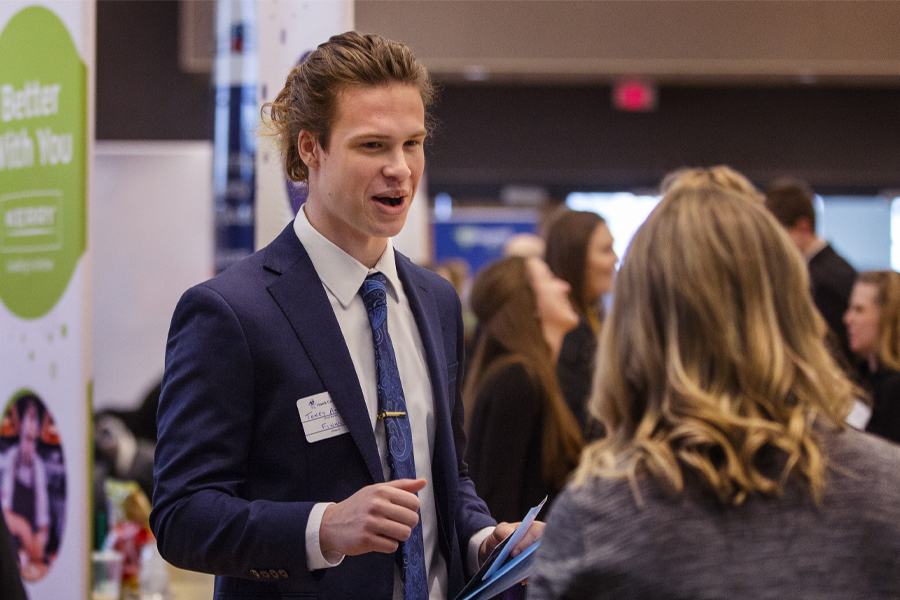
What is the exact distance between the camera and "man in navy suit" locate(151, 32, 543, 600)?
134cm

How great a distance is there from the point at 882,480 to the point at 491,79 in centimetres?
751

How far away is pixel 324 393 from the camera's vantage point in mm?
1451

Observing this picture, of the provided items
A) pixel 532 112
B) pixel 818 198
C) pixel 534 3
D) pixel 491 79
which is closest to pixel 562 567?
pixel 534 3

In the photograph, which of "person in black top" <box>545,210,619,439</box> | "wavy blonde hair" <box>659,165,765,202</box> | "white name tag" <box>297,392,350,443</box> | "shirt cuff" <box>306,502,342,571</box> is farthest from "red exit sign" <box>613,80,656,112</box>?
"shirt cuff" <box>306,502,342,571</box>

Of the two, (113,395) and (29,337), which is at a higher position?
(29,337)

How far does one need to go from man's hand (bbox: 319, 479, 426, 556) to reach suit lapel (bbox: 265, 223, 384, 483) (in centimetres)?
15

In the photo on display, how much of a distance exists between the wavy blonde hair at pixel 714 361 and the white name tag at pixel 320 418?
1.60 feet

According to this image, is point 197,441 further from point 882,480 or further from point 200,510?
point 882,480

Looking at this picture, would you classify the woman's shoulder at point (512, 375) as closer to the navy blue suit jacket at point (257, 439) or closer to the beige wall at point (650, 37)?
the beige wall at point (650, 37)

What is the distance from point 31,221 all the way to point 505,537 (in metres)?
1.54

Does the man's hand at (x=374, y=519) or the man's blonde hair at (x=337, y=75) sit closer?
the man's hand at (x=374, y=519)

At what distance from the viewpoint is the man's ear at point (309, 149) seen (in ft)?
5.21

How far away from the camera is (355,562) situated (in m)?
1.46

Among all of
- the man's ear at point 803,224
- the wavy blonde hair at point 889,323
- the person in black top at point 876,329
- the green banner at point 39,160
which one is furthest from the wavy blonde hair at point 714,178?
the man's ear at point 803,224
